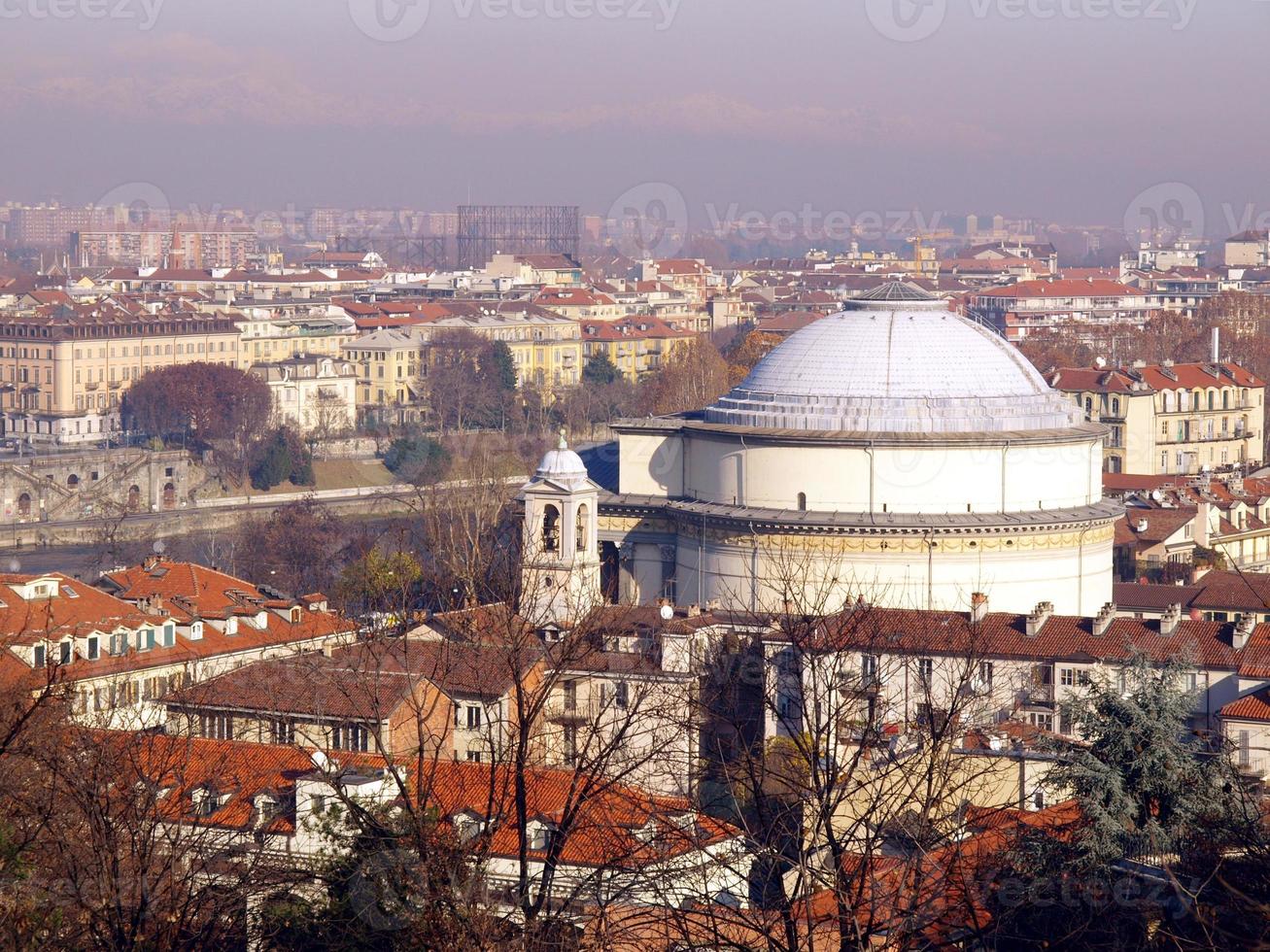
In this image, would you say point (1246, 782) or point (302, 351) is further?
point (302, 351)

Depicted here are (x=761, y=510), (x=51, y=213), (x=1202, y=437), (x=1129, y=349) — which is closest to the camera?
(x=761, y=510)

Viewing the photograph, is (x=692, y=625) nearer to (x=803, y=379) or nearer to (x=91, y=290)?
(x=803, y=379)

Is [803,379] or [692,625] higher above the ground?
[803,379]

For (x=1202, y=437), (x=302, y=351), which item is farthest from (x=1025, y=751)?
(x=302, y=351)

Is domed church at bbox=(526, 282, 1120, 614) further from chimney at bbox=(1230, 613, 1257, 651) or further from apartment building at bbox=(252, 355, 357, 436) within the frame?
apartment building at bbox=(252, 355, 357, 436)

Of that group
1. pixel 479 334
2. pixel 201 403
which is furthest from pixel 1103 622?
pixel 479 334

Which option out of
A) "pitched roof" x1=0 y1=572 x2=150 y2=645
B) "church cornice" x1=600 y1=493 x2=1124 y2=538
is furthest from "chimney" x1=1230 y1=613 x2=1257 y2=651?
"pitched roof" x1=0 y1=572 x2=150 y2=645
